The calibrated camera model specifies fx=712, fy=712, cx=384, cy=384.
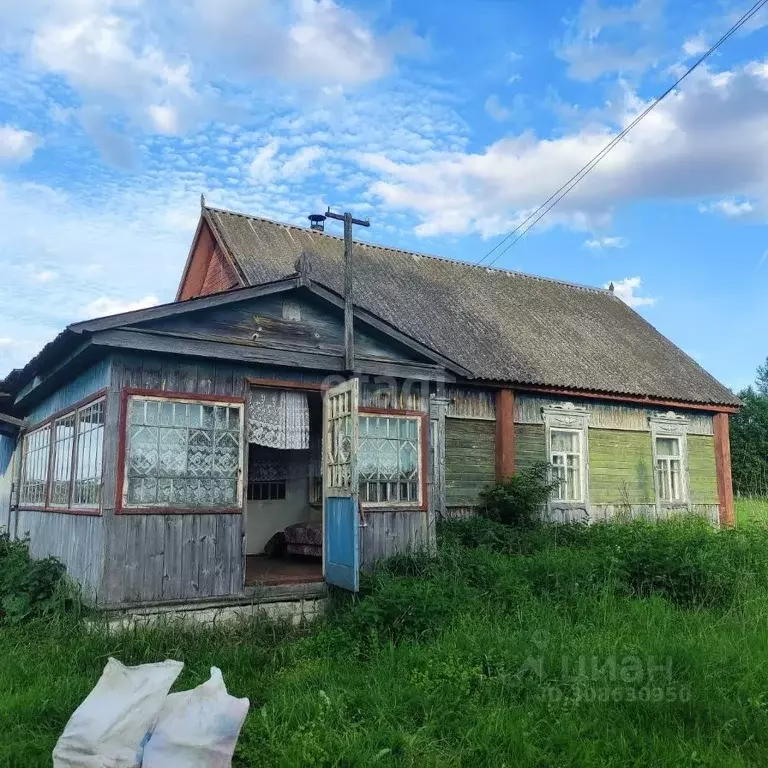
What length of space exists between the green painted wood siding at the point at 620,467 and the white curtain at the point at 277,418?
6623mm

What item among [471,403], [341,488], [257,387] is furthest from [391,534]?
[471,403]

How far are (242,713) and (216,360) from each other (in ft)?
14.8

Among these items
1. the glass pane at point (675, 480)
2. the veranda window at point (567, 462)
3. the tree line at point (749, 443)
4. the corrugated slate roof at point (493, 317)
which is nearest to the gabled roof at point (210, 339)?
the corrugated slate roof at point (493, 317)

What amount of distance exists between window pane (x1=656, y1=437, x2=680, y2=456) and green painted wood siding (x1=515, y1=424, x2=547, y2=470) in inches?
127

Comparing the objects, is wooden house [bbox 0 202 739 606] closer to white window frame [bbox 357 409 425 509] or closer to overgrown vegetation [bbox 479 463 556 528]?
white window frame [bbox 357 409 425 509]

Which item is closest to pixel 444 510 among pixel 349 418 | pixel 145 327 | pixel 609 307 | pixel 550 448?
pixel 550 448

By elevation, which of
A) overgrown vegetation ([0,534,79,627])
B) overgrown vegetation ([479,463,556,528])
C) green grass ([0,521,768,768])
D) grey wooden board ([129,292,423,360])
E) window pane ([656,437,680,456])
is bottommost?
green grass ([0,521,768,768])

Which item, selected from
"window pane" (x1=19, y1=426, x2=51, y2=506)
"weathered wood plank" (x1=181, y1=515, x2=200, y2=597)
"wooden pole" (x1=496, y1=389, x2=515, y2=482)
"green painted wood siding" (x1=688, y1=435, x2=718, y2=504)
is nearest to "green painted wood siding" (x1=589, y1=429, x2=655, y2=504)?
"green painted wood siding" (x1=688, y1=435, x2=718, y2=504)

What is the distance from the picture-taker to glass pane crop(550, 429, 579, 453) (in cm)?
1260

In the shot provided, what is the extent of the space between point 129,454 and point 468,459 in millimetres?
5765

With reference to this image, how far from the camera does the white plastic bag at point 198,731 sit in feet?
12.6

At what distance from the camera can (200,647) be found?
6582 millimetres

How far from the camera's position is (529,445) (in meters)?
12.2

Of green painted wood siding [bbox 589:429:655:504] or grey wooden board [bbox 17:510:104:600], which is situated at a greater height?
green painted wood siding [bbox 589:429:655:504]
